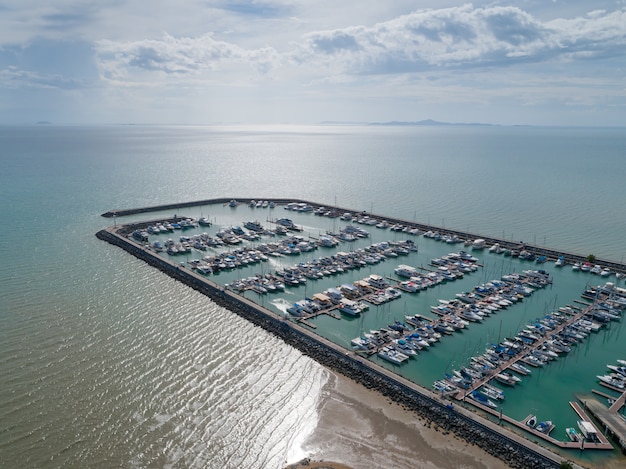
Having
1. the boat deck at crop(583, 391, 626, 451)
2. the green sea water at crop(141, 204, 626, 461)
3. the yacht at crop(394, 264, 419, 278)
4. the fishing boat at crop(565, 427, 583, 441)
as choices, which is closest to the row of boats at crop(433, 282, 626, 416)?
the green sea water at crop(141, 204, 626, 461)

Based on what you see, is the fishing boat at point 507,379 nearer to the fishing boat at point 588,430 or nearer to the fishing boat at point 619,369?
the fishing boat at point 588,430

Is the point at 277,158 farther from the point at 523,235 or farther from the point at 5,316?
the point at 5,316

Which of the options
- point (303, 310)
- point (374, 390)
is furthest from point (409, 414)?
point (303, 310)

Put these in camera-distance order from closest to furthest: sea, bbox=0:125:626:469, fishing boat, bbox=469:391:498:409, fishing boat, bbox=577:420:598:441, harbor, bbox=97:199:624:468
→ 1. fishing boat, bbox=577:420:598:441
2. sea, bbox=0:125:626:469
3. fishing boat, bbox=469:391:498:409
4. harbor, bbox=97:199:624:468

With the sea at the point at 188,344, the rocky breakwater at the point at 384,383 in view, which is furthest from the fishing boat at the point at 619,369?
the rocky breakwater at the point at 384,383

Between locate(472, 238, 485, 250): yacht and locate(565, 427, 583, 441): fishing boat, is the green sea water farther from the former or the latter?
locate(472, 238, 485, 250): yacht

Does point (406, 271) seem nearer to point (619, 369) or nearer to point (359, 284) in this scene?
point (359, 284)
